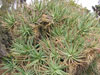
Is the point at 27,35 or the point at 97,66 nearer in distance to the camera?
the point at 97,66

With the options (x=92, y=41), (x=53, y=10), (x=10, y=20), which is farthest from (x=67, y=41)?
(x=10, y=20)

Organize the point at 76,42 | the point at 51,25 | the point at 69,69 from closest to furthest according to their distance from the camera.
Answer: the point at 69,69 < the point at 76,42 < the point at 51,25

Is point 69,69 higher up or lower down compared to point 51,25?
lower down

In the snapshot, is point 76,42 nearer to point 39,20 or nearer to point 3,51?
point 39,20

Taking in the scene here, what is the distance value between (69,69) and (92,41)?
113 centimetres

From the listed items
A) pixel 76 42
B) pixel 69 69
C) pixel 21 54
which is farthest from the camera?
pixel 21 54

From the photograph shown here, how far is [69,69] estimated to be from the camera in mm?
4164

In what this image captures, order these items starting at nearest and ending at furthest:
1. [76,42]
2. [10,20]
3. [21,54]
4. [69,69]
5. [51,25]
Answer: [69,69], [76,42], [21,54], [51,25], [10,20]

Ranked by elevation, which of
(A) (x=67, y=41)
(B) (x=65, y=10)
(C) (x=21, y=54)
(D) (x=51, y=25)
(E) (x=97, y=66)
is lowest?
(E) (x=97, y=66)

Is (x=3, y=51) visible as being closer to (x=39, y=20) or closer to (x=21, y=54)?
(x=21, y=54)

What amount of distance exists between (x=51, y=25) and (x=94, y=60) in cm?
187

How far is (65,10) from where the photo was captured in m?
5.72

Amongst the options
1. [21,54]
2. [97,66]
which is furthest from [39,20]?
[97,66]

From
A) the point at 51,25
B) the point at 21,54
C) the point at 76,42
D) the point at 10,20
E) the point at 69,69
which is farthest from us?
the point at 10,20
